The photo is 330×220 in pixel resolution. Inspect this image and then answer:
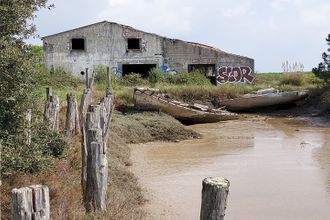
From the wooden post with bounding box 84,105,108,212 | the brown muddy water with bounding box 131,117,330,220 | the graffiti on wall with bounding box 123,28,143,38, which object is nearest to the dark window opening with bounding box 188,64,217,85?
the graffiti on wall with bounding box 123,28,143,38

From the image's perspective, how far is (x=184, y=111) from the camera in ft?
76.6

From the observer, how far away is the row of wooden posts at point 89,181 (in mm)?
4125

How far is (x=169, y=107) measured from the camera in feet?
75.9

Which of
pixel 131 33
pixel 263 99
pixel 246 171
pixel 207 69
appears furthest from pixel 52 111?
pixel 207 69

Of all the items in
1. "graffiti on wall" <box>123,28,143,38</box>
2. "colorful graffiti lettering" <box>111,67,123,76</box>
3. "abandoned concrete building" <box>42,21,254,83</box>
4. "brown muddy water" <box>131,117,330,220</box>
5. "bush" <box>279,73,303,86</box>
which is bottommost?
"brown muddy water" <box>131,117,330,220</box>

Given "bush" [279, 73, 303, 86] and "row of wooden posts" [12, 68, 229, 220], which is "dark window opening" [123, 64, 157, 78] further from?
"row of wooden posts" [12, 68, 229, 220]

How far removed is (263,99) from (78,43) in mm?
13626

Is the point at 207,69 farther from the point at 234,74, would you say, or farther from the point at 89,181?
the point at 89,181

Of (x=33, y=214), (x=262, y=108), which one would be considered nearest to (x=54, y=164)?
(x=33, y=214)

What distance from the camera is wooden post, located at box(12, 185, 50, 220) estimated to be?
4.07 metres

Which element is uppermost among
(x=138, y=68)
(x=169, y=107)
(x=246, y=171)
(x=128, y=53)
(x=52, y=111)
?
(x=128, y=53)

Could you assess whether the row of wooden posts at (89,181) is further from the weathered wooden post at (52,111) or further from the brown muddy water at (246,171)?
the brown muddy water at (246,171)

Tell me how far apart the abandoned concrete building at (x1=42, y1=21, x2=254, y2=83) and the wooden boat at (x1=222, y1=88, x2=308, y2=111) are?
238 inches

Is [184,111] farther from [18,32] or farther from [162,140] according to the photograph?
[18,32]
